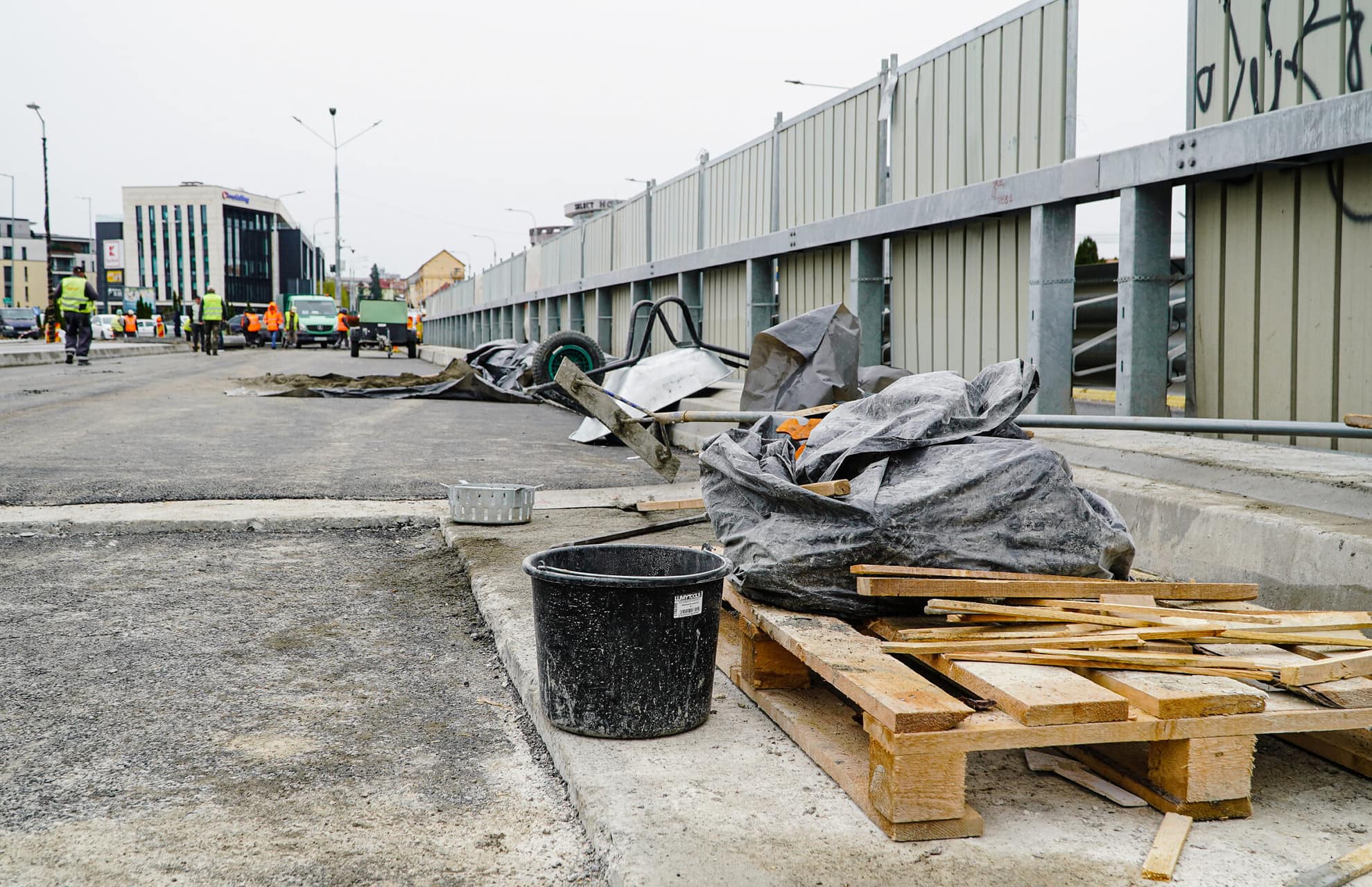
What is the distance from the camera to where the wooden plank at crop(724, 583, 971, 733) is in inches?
93.0

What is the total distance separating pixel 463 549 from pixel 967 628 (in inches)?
119

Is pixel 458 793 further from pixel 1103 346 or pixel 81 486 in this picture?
pixel 1103 346

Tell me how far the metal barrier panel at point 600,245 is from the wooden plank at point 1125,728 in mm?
18059

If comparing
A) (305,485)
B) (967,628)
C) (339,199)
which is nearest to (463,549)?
(305,485)

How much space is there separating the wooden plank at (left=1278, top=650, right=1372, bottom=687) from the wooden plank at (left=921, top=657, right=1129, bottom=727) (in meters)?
0.45

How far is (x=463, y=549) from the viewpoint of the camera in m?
5.39

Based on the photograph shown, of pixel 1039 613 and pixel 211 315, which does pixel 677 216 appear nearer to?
pixel 1039 613

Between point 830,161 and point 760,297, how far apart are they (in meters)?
2.20

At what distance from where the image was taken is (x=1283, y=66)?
512 cm

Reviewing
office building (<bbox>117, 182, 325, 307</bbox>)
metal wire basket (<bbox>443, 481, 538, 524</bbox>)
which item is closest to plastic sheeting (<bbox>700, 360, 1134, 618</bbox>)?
metal wire basket (<bbox>443, 481, 538, 524</bbox>)

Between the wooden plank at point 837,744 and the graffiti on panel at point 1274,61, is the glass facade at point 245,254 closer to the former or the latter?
the graffiti on panel at point 1274,61

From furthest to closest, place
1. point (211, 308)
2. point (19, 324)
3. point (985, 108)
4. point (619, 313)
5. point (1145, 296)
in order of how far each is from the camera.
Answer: point (19, 324) < point (211, 308) < point (619, 313) < point (985, 108) < point (1145, 296)

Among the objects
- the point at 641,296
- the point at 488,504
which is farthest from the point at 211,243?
the point at 488,504

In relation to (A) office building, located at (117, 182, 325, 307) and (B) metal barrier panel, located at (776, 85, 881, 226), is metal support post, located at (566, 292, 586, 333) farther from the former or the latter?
(A) office building, located at (117, 182, 325, 307)
